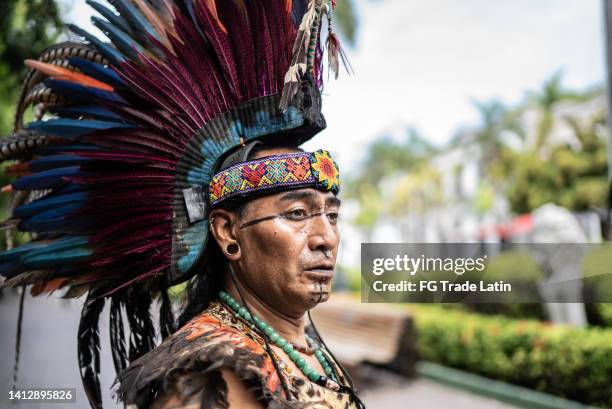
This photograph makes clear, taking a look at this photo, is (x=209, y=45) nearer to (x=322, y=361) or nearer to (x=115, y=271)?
(x=115, y=271)

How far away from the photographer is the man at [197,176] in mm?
2070

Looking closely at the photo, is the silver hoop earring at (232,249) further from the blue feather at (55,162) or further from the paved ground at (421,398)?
the paved ground at (421,398)

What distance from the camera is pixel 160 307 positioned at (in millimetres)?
2492

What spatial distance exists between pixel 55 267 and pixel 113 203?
1.05 ft

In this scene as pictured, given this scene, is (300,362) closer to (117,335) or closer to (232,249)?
(232,249)

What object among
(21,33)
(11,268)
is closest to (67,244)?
(11,268)

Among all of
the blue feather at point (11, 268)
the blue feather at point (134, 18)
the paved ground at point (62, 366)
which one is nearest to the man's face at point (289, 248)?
the blue feather at point (134, 18)

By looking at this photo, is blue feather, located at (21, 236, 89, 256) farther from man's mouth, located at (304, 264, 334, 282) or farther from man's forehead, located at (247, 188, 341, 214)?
man's mouth, located at (304, 264, 334, 282)

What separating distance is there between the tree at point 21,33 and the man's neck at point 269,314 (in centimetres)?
267

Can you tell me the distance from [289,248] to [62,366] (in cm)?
394

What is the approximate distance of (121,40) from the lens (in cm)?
225

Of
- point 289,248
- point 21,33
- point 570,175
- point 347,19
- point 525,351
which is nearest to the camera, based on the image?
point 289,248

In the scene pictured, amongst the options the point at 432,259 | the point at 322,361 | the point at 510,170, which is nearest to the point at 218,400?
the point at 322,361

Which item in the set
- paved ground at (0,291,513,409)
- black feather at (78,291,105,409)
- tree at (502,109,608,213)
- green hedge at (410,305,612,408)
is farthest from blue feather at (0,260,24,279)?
tree at (502,109,608,213)
